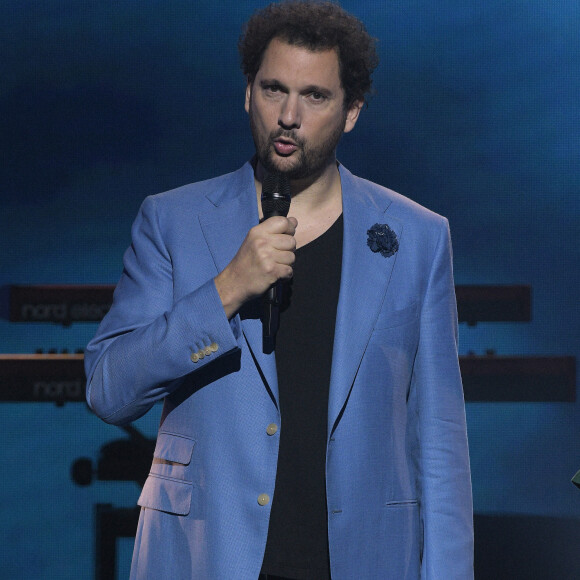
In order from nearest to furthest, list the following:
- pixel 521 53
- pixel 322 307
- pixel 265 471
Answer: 1. pixel 265 471
2. pixel 322 307
3. pixel 521 53

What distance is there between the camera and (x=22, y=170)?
3281mm

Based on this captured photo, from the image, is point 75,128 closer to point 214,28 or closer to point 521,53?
point 214,28

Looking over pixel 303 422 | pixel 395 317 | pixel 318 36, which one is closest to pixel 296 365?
pixel 303 422

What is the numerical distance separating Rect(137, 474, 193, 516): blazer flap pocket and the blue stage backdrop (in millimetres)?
1725

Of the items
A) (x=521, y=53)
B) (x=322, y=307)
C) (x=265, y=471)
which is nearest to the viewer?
(x=265, y=471)

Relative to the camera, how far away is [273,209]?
152 centimetres

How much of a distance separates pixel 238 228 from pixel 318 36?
0.40 metres

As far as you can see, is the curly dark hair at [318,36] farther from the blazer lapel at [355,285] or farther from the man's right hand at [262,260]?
the man's right hand at [262,260]

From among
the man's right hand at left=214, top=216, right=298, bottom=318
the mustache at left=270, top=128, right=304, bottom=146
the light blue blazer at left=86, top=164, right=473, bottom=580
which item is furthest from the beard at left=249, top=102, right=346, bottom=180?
the man's right hand at left=214, top=216, right=298, bottom=318

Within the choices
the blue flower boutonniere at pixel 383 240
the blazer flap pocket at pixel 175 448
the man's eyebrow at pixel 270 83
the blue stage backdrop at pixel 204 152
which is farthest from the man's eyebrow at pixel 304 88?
the blue stage backdrop at pixel 204 152

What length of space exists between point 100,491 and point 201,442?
74.7 inches

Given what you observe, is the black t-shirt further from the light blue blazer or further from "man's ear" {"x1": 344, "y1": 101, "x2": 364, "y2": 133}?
"man's ear" {"x1": 344, "y1": 101, "x2": 364, "y2": 133}

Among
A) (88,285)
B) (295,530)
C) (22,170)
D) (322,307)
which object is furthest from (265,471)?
(22,170)

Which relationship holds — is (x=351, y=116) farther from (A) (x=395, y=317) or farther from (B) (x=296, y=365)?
(B) (x=296, y=365)
